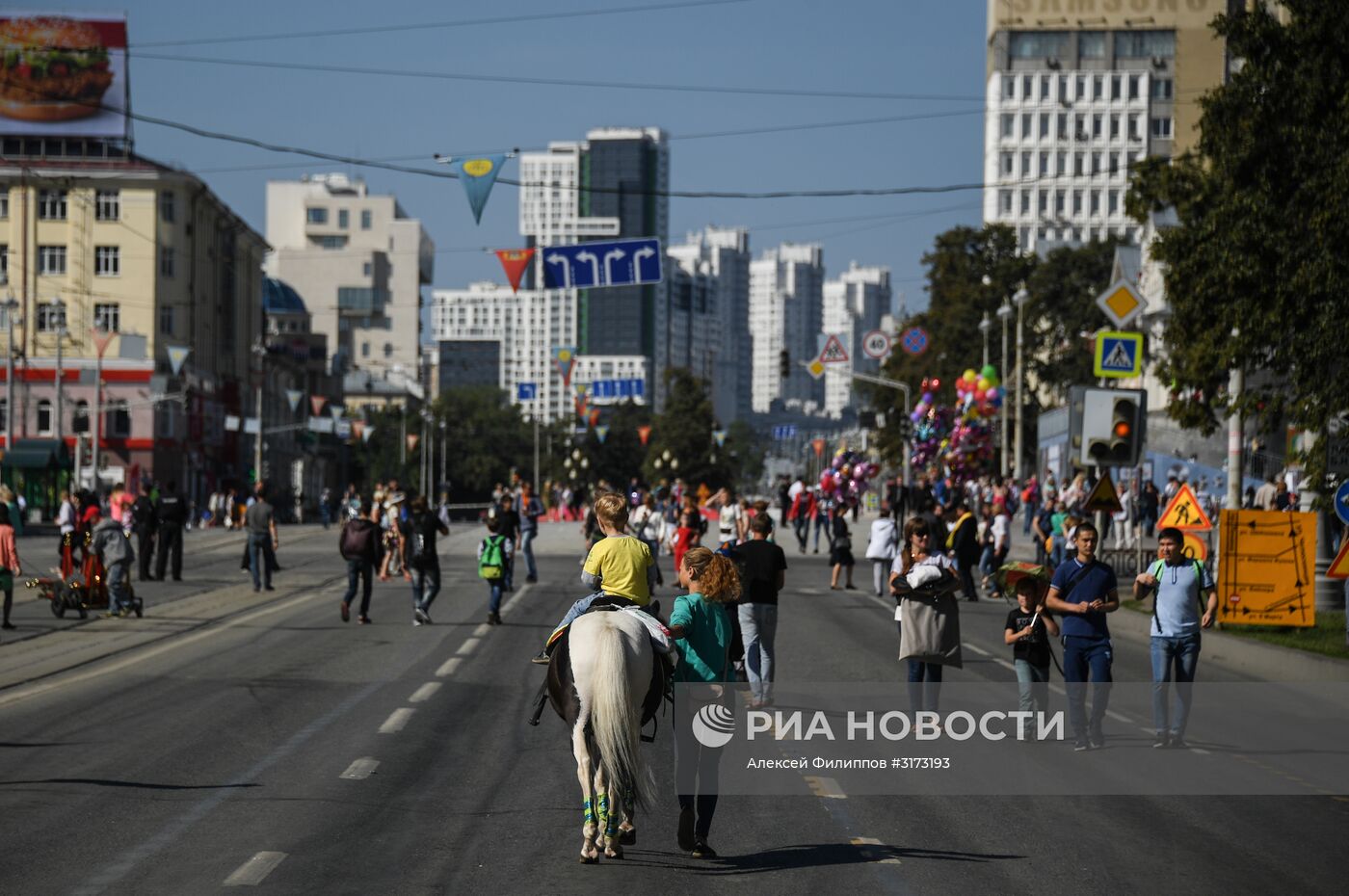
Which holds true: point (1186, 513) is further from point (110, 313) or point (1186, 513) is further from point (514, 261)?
point (110, 313)

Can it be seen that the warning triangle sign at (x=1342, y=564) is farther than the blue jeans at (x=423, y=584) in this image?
No

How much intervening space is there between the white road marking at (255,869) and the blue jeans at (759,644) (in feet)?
22.7

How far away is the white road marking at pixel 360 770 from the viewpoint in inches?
456

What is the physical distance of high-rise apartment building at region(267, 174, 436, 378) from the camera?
17212 cm

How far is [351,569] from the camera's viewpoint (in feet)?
81.8

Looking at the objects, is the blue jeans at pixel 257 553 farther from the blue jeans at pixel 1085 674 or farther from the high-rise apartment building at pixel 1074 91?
the high-rise apartment building at pixel 1074 91

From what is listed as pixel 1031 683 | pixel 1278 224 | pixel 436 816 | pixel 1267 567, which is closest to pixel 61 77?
pixel 1278 224

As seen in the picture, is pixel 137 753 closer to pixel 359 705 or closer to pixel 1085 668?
pixel 359 705

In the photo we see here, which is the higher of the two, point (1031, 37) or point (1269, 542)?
point (1031, 37)

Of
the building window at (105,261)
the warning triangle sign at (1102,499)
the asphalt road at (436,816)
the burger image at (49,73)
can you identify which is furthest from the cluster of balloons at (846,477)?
the burger image at (49,73)

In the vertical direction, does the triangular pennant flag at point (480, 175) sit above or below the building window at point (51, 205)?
below

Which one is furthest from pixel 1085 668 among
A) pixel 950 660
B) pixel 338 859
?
pixel 338 859

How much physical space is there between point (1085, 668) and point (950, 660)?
106 centimetres

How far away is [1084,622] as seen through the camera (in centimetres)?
1352
